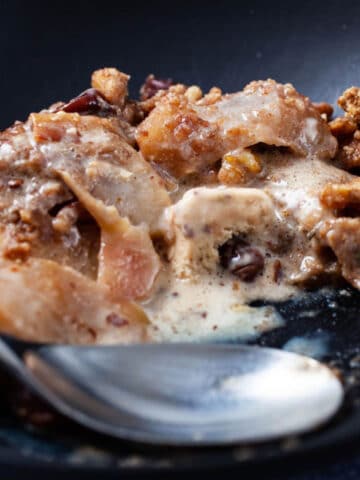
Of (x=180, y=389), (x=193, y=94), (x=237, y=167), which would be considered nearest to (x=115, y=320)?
(x=180, y=389)

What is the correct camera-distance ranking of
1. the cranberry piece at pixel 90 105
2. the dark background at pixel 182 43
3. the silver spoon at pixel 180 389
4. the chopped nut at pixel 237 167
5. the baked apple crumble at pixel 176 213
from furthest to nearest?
the dark background at pixel 182 43 < the cranberry piece at pixel 90 105 < the chopped nut at pixel 237 167 < the baked apple crumble at pixel 176 213 < the silver spoon at pixel 180 389

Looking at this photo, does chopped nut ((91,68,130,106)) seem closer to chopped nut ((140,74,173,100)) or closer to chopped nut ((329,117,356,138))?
chopped nut ((140,74,173,100))

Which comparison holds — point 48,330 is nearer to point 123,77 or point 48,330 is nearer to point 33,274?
point 33,274

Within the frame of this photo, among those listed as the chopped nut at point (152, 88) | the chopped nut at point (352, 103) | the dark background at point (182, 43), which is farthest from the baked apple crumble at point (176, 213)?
the dark background at point (182, 43)

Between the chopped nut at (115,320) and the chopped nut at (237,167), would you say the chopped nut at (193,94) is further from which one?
the chopped nut at (115,320)

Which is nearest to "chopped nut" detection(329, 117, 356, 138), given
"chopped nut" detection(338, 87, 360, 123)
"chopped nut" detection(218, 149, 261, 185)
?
"chopped nut" detection(338, 87, 360, 123)
